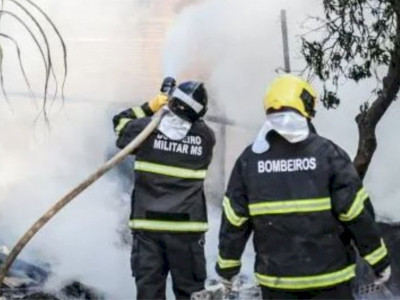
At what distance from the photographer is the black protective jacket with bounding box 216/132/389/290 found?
3.46 metres

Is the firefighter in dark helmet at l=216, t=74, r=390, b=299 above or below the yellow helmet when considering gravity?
below

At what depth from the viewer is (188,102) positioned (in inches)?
190

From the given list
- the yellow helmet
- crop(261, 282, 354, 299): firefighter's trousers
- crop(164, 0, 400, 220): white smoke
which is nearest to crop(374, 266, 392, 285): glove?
crop(261, 282, 354, 299): firefighter's trousers

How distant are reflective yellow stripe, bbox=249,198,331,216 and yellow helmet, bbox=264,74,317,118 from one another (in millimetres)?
364

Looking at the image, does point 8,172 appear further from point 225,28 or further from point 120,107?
point 225,28

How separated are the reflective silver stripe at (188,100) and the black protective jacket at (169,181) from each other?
0.11 m

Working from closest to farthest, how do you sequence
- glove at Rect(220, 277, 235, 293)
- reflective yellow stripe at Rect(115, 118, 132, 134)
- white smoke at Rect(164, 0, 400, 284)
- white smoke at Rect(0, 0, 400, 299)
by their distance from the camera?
glove at Rect(220, 277, 235, 293) < reflective yellow stripe at Rect(115, 118, 132, 134) < white smoke at Rect(0, 0, 400, 299) < white smoke at Rect(164, 0, 400, 284)

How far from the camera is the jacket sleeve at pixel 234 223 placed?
3609 mm

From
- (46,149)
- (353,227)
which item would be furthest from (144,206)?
(46,149)

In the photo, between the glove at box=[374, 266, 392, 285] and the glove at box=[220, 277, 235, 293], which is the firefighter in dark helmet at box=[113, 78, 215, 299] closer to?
the glove at box=[220, 277, 235, 293]

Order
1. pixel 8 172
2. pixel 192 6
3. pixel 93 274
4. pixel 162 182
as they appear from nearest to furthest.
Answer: pixel 162 182, pixel 93 274, pixel 8 172, pixel 192 6

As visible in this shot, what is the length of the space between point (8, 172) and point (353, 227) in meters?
4.28

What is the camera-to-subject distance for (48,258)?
6.79 metres

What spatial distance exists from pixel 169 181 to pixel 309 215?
1475 mm
